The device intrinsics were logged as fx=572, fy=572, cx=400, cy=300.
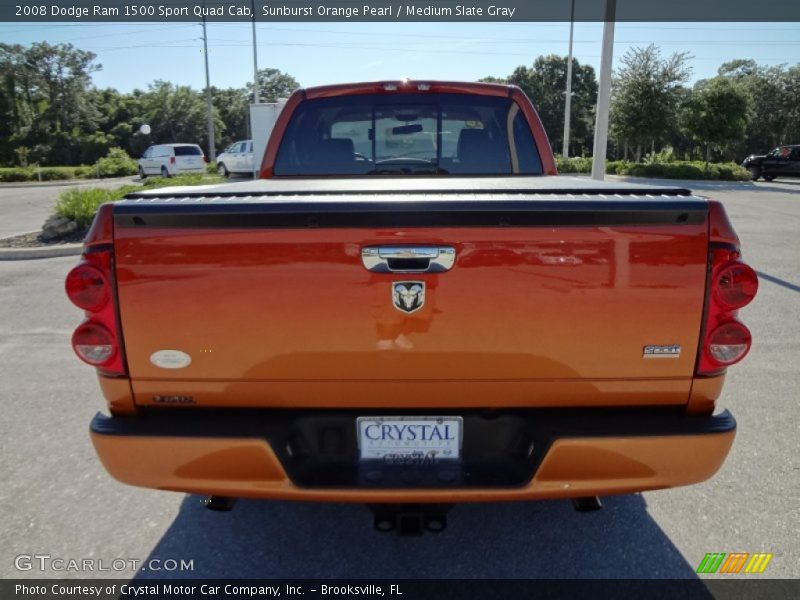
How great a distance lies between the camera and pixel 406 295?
186 centimetres

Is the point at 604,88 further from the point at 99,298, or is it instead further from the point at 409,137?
the point at 99,298

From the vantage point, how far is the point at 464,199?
1900mm

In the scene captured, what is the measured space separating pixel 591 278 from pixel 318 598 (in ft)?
5.33

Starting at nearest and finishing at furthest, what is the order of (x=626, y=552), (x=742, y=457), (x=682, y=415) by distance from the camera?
(x=682, y=415)
(x=626, y=552)
(x=742, y=457)

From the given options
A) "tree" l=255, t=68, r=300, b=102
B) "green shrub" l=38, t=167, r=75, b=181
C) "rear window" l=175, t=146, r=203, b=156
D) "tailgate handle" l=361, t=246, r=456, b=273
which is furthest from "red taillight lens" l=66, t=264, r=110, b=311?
"tree" l=255, t=68, r=300, b=102

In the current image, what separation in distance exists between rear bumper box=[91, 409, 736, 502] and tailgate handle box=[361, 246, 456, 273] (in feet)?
1.69

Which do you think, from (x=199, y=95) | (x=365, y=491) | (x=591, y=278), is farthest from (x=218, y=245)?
(x=199, y=95)

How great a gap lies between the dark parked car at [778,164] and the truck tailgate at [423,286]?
35.2 meters

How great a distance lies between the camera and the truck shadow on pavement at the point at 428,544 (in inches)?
95.0

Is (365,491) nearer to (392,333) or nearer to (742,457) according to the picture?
(392,333)

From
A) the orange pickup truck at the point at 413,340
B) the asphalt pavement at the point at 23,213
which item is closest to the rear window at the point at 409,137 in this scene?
the orange pickup truck at the point at 413,340

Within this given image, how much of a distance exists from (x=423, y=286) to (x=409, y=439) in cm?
55

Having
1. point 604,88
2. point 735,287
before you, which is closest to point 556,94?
point 604,88

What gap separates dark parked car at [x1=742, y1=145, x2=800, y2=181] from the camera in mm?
30531
